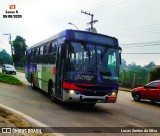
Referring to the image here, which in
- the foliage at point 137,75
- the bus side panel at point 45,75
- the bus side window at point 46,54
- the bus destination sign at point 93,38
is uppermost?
the bus destination sign at point 93,38

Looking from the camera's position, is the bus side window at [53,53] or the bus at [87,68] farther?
the bus side window at [53,53]

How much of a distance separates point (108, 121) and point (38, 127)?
3026 mm

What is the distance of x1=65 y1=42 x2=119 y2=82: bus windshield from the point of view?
13086mm

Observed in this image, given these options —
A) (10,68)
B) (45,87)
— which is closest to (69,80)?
(45,87)

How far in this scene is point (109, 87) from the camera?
13.6m

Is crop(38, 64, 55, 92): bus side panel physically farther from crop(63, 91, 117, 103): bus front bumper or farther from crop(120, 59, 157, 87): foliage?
crop(120, 59, 157, 87): foliage

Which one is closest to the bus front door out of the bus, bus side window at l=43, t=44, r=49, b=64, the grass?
the bus

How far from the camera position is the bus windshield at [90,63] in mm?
13086

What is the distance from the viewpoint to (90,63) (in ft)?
43.4

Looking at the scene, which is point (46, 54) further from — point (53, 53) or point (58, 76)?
point (58, 76)

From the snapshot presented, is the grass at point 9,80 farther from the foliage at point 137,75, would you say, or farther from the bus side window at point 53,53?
the foliage at point 137,75

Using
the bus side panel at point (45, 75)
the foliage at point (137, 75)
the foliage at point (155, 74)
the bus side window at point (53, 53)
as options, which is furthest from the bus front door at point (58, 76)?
the foliage at point (137, 75)

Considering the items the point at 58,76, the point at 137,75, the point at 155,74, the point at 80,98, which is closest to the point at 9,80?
the point at 58,76

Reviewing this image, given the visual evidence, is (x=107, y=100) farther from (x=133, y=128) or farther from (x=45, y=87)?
(x=45, y=87)
